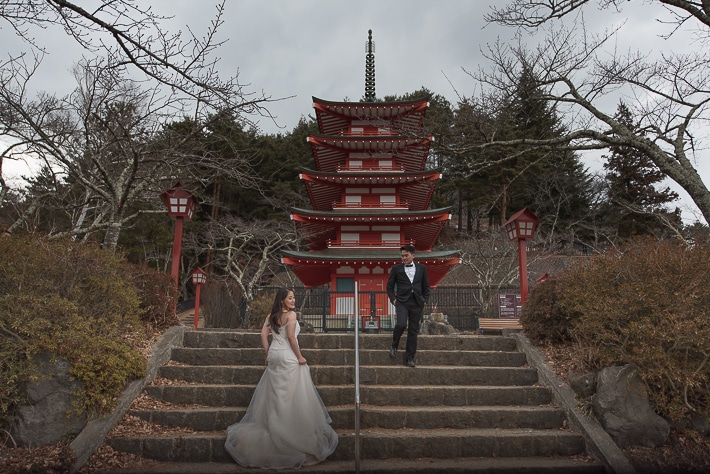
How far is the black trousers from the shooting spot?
21.0ft

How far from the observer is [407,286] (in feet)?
21.5

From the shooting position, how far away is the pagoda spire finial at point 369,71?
908 inches

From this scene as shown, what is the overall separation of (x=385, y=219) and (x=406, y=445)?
12248 millimetres

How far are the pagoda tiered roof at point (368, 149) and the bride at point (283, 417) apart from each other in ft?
42.1

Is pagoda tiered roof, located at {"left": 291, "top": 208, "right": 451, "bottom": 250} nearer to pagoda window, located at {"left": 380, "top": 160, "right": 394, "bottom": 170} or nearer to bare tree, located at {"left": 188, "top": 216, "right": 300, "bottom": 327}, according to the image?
pagoda window, located at {"left": 380, "top": 160, "right": 394, "bottom": 170}

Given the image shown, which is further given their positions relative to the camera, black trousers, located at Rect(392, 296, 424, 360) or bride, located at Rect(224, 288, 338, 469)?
black trousers, located at Rect(392, 296, 424, 360)

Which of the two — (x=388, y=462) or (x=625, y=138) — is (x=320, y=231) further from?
(x=388, y=462)

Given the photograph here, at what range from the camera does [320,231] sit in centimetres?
1947

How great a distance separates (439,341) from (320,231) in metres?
12.8

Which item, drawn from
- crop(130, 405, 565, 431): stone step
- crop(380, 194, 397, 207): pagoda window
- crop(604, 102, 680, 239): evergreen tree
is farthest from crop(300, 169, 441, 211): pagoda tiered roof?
crop(604, 102, 680, 239): evergreen tree

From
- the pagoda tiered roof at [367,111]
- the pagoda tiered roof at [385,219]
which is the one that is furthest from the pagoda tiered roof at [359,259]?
the pagoda tiered roof at [367,111]

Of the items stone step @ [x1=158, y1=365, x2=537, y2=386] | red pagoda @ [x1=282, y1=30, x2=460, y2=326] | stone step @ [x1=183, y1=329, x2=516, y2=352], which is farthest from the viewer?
red pagoda @ [x1=282, y1=30, x2=460, y2=326]

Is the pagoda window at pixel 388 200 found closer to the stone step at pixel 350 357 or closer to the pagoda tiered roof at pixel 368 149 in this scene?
the pagoda tiered roof at pixel 368 149

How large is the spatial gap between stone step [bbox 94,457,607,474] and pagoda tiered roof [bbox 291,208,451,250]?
12054 millimetres
